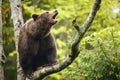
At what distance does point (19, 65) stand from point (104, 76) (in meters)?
1.71

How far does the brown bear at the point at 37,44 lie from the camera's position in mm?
6898

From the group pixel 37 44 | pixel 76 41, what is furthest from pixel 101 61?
pixel 37 44

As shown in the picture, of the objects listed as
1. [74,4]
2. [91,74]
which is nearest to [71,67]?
[91,74]

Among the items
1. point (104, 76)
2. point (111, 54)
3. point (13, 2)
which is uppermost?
point (13, 2)

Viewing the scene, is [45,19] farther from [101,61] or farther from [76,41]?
[76,41]

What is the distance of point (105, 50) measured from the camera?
621cm

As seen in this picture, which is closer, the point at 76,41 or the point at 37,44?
the point at 76,41

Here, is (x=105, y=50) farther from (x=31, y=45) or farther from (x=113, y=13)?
(x=113, y=13)

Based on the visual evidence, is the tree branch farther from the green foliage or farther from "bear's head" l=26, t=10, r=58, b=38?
"bear's head" l=26, t=10, r=58, b=38

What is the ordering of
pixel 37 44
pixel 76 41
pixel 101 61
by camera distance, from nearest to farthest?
pixel 76 41, pixel 101 61, pixel 37 44

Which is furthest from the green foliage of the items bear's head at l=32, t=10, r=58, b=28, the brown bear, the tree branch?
bear's head at l=32, t=10, r=58, b=28

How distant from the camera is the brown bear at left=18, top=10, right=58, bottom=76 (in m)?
6.90

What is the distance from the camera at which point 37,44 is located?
7.05 metres

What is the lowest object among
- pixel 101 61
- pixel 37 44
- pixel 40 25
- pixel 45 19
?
pixel 101 61
